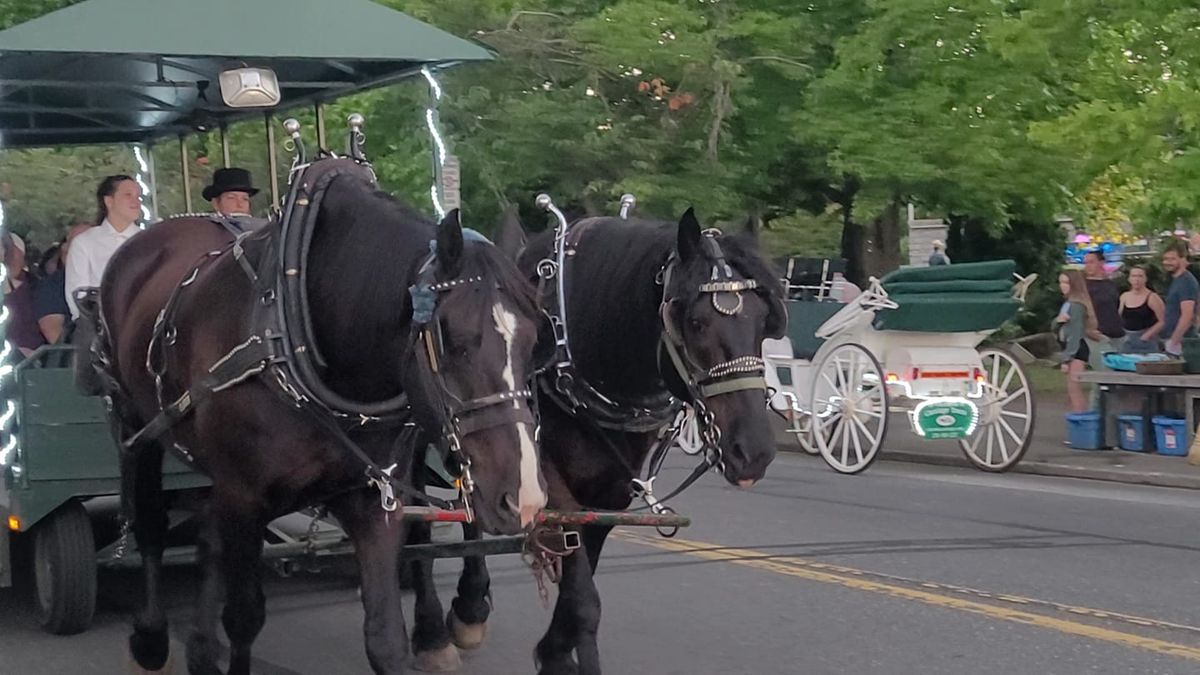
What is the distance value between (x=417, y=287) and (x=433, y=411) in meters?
0.35

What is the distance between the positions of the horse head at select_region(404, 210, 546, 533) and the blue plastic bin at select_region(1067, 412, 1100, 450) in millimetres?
11320

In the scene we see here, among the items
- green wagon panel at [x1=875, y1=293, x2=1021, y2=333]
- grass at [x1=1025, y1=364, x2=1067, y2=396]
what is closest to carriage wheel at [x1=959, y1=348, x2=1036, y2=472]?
green wagon panel at [x1=875, y1=293, x2=1021, y2=333]

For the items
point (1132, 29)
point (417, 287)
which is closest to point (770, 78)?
point (1132, 29)

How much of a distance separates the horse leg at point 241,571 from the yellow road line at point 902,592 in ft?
11.7

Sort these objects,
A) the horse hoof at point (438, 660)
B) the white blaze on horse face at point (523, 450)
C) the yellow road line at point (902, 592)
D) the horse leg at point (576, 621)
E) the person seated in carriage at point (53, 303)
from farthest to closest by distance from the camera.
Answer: the person seated in carriage at point (53, 303) < the yellow road line at point (902, 592) < the horse hoof at point (438, 660) < the horse leg at point (576, 621) < the white blaze on horse face at point (523, 450)

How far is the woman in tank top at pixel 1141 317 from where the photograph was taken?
1480 cm

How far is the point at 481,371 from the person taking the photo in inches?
157

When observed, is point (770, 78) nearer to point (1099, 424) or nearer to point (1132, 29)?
point (1132, 29)

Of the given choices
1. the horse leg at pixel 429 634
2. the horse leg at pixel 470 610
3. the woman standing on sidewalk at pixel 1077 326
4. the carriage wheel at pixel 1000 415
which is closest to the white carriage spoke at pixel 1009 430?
the carriage wheel at pixel 1000 415

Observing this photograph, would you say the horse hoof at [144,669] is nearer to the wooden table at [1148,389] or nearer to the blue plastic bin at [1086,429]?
the wooden table at [1148,389]

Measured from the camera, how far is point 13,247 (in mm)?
9219

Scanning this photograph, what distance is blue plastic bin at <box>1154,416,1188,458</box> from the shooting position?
13.5 metres

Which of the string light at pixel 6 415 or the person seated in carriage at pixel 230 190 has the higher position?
the person seated in carriage at pixel 230 190

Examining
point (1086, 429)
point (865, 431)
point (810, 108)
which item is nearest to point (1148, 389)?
point (1086, 429)
